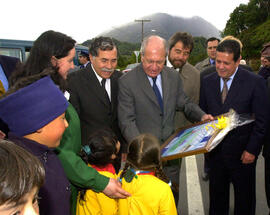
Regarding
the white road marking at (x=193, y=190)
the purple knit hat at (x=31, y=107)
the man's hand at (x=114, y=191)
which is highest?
the purple knit hat at (x=31, y=107)

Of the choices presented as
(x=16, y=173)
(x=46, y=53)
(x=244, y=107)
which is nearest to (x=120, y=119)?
(x=46, y=53)

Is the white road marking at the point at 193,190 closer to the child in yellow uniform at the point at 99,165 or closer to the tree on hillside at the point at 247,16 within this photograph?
the child in yellow uniform at the point at 99,165

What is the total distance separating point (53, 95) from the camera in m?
1.34

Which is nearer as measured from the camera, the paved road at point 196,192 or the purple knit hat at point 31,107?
the purple knit hat at point 31,107

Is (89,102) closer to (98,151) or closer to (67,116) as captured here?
(98,151)

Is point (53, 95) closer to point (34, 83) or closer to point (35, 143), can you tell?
point (34, 83)

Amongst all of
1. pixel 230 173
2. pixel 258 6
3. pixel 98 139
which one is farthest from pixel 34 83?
pixel 258 6

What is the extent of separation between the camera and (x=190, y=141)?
6.72 feet

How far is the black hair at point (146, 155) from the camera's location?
1.94 meters

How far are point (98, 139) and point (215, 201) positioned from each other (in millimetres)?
1747

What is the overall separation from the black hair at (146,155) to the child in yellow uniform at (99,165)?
1.03ft

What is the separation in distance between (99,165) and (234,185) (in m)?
1.62

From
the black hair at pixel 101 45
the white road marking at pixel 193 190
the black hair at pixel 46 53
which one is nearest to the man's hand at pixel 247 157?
the white road marking at pixel 193 190

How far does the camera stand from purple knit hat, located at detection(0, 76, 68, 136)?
48.1 inches
